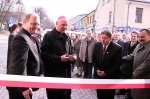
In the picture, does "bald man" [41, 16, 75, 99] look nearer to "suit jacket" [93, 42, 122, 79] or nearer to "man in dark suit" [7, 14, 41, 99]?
"man in dark suit" [7, 14, 41, 99]

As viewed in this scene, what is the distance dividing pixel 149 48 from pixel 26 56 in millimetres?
2514

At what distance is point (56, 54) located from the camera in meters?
4.69

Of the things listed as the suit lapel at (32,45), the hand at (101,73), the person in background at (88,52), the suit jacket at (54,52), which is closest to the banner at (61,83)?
the suit lapel at (32,45)

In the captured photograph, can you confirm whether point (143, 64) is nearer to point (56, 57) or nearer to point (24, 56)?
point (56, 57)

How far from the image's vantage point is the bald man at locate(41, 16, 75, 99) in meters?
4.61

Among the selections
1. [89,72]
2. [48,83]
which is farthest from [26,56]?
[89,72]

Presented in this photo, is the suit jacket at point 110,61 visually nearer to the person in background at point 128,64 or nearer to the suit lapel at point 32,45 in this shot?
the person in background at point 128,64

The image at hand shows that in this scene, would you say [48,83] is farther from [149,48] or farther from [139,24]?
[139,24]

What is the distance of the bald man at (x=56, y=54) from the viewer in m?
4.61

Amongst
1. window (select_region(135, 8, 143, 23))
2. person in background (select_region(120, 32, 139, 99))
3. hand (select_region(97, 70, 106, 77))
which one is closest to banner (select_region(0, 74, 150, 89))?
hand (select_region(97, 70, 106, 77))

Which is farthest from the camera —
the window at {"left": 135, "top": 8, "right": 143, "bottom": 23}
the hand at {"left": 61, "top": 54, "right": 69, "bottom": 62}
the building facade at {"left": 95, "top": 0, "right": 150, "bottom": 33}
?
the window at {"left": 135, "top": 8, "right": 143, "bottom": 23}

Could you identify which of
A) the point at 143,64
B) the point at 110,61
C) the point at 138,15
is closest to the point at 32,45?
the point at 110,61

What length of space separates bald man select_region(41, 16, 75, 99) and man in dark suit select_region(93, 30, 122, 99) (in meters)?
0.82

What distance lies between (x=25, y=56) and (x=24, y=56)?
0.02 meters
